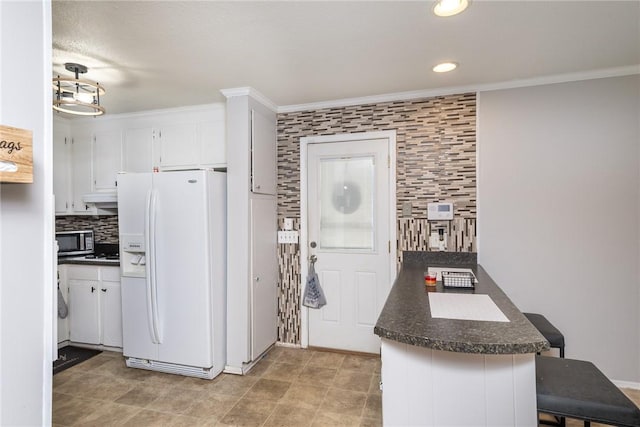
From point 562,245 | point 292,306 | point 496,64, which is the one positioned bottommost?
point 292,306

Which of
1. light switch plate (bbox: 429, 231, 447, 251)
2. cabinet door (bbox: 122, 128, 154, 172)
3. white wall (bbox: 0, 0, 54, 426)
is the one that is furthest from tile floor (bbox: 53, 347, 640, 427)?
cabinet door (bbox: 122, 128, 154, 172)

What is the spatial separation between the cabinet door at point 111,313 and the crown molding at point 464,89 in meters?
2.35

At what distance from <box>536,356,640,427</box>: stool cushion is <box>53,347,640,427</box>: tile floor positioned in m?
1.04

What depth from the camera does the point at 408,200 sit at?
2.99 meters

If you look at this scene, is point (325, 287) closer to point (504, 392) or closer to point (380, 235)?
point (380, 235)

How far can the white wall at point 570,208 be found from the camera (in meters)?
2.49

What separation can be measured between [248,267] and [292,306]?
0.75 m

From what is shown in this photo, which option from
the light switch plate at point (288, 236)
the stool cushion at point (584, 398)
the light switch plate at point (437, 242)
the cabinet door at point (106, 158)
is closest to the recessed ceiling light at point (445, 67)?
the light switch plate at point (437, 242)

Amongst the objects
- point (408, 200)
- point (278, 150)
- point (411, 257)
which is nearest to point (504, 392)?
point (411, 257)

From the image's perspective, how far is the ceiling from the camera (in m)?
1.71

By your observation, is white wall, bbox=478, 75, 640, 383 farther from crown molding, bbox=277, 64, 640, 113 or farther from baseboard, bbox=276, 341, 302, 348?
baseboard, bbox=276, 341, 302, 348

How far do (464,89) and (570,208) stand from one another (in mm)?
1247

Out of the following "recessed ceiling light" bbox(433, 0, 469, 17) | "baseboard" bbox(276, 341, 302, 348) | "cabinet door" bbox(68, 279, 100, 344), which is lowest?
"baseboard" bbox(276, 341, 302, 348)

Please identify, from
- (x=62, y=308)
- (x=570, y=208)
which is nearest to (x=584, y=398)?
(x=570, y=208)
